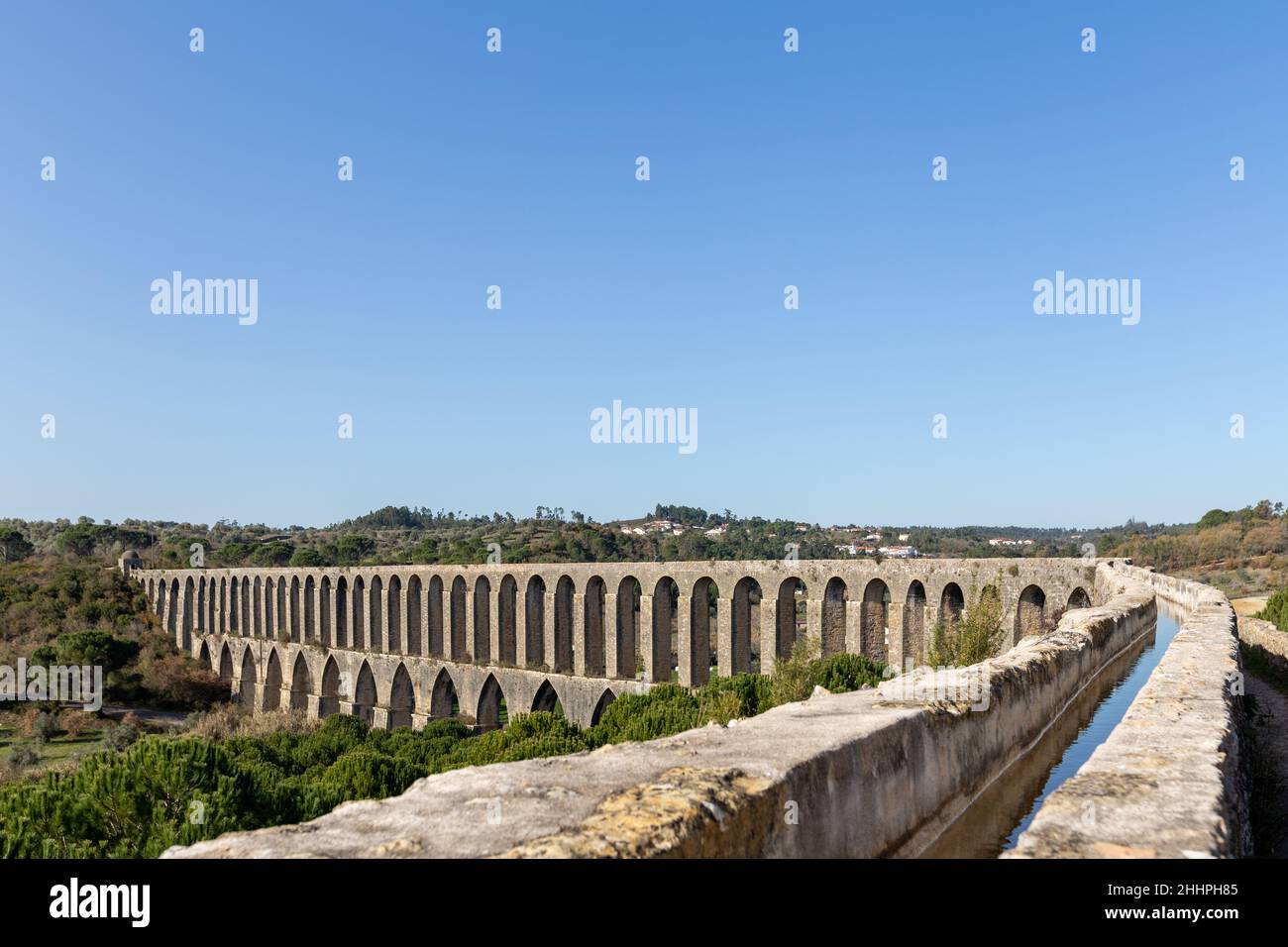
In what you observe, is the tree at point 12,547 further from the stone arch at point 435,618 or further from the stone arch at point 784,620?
the stone arch at point 784,620

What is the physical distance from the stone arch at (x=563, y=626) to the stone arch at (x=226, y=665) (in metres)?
32.4

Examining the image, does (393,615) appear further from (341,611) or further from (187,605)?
(187,605)

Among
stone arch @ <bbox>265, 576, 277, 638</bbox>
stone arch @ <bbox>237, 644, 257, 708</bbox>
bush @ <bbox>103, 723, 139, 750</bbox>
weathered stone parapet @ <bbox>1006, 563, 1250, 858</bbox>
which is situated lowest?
stone arch @ <bbox>237, 644, 257, 708</bbox>

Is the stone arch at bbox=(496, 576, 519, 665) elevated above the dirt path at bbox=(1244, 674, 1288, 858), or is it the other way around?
the dirt path at bbox=(1244, 674, 1288, 858)

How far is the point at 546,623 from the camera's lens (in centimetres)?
3578

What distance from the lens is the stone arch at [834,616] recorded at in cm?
2536

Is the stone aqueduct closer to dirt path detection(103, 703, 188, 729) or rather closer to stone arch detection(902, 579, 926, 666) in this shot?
stone arch detection(902, 579, 926, 666)

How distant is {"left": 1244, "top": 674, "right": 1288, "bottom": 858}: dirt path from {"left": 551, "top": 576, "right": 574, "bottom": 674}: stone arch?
86.8 ft

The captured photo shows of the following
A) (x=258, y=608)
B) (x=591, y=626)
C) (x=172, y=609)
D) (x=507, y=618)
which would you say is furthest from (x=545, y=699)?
(x=172, y=609)

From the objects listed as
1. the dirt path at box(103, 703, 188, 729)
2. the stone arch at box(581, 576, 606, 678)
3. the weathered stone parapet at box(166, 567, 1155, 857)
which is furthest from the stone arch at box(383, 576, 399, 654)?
the weathered stone parapet at box(166, 567, 1155, 857)

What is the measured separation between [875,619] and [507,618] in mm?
19064

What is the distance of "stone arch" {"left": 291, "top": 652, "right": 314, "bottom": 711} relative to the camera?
165ft

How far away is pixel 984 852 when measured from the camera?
4.23m

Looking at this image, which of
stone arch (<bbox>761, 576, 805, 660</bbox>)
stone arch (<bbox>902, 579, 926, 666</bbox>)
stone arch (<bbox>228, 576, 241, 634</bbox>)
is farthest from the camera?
stone arch (<bbox>228, 576, 241, 634</bbox>)
